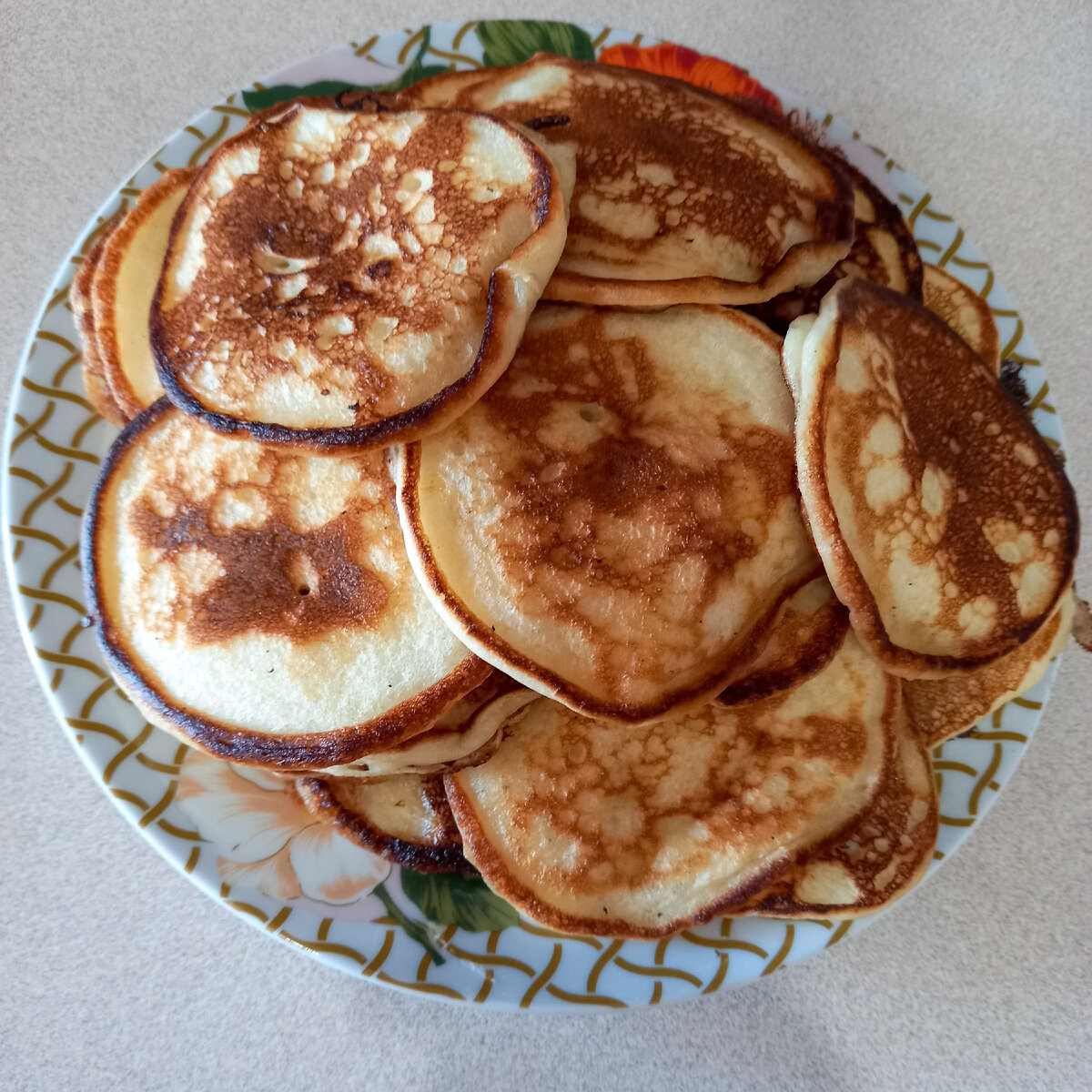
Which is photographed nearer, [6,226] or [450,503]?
[450,503]

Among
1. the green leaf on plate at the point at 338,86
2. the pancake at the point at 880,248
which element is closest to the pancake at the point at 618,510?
the pancake at the point at 880,248

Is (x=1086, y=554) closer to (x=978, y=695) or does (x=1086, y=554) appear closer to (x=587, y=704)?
(x=978, y=695)

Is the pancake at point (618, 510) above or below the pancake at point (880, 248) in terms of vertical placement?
below

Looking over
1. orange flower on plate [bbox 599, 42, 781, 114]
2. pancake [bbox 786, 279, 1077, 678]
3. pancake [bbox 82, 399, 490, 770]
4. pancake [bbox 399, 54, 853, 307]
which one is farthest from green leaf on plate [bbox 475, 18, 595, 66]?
pancake [bbox 82, 399, 490, 770]

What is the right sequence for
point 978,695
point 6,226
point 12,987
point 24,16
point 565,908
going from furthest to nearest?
point 24,16, point 6,226, point 12,987, point 978,695, point 565,908

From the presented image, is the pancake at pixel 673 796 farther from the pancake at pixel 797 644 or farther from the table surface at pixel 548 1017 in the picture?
the table surface at pixel 548 1017

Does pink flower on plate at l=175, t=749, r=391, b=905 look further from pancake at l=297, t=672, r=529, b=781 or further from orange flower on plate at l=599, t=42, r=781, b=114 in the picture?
orange flower on plate at l=599, t=42, r=781, b=114

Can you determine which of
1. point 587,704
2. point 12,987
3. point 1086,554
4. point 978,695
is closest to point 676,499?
point 587,704
